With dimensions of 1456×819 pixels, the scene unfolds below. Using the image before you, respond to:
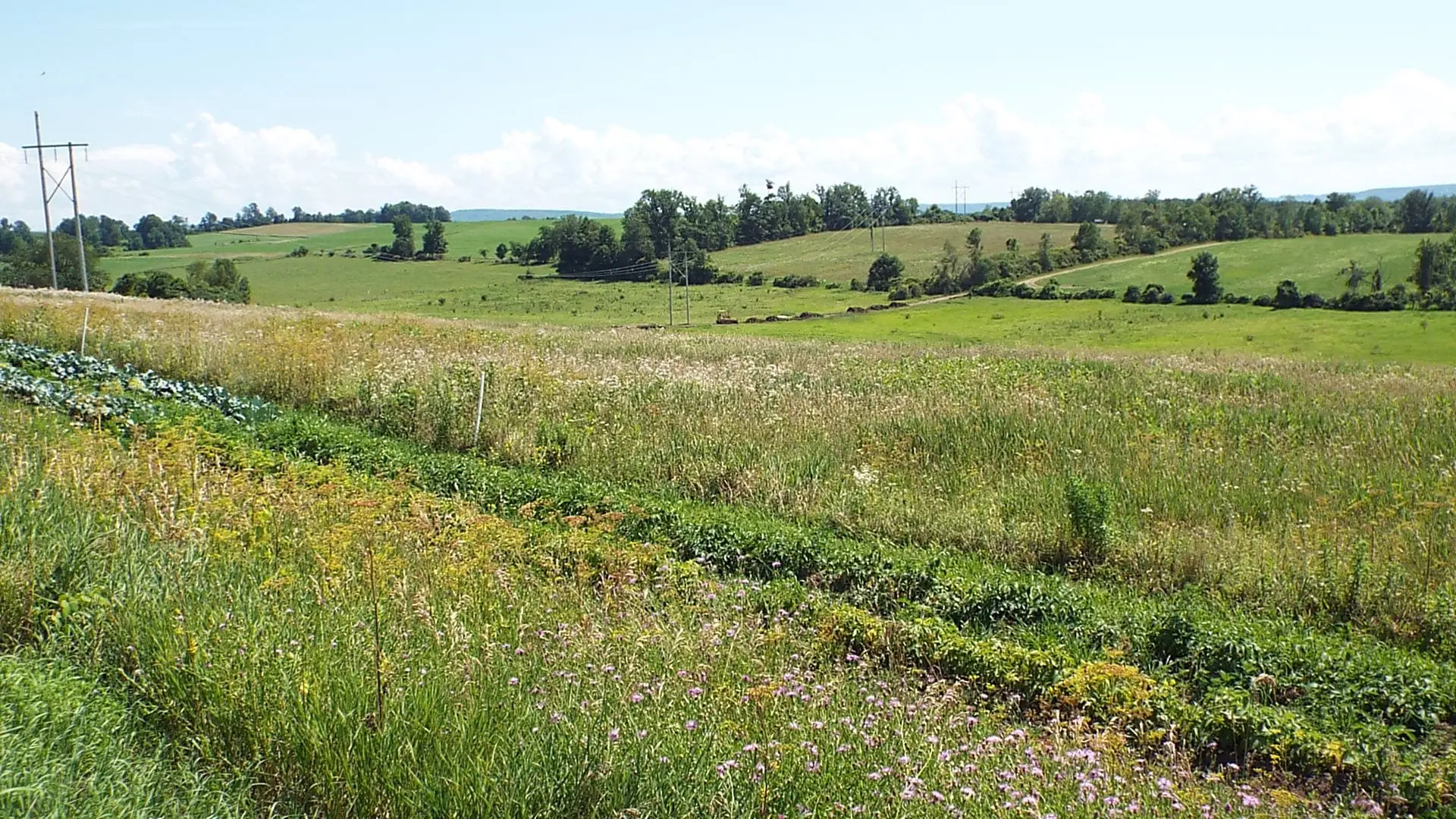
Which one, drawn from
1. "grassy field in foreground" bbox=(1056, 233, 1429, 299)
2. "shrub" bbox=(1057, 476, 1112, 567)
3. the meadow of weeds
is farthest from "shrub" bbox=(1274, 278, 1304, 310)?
the meadow of weeds

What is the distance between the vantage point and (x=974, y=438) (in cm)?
1252

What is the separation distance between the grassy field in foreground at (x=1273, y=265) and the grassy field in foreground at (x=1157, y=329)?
30.3 feet

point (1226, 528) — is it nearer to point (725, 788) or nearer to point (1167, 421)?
point (1167, 421)

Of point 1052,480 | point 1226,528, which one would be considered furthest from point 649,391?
point 1226,528

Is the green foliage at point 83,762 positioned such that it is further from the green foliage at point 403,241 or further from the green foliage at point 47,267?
the green foliage at point 403,241

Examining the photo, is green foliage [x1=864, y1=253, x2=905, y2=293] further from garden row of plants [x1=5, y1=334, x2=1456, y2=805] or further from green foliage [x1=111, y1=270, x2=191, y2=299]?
garden row of plants [x1=5, y1=334, x2=1456, y2=805]

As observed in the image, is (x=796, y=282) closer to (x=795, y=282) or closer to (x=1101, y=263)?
(x=795, y=282)

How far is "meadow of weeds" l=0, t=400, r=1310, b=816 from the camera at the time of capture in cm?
391

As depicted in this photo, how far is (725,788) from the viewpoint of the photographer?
3830mm

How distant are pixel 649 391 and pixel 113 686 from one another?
11.5 m

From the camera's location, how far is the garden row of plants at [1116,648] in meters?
5.57

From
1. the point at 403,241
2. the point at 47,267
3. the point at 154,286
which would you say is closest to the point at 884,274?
the point at 154,286

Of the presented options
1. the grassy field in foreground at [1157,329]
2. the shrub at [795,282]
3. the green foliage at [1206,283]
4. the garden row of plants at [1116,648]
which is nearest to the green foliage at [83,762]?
the garden row of plants at [1116,648]

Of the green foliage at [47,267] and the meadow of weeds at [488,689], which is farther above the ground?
the green foliage at [47,267]
